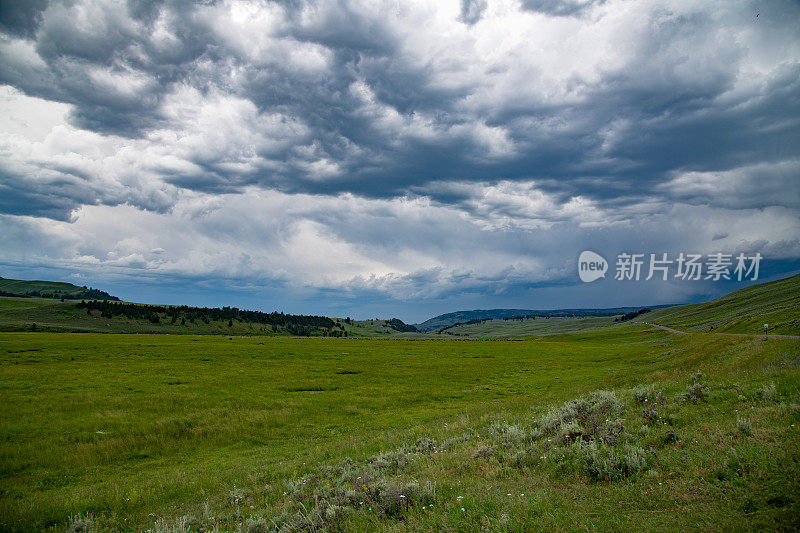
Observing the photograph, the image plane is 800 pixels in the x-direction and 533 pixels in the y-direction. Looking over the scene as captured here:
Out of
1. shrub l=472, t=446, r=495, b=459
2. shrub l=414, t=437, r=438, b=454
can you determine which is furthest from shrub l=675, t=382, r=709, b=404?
shrub l=414, t=437, r=438, b=454

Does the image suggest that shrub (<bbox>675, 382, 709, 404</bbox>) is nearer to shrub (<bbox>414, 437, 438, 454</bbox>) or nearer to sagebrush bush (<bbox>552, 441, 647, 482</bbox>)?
sagebrush bush (<bbox>552, 441, 647, 482</bbox>)

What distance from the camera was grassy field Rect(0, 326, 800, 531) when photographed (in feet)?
21.1

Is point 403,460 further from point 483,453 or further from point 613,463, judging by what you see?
point 613,463

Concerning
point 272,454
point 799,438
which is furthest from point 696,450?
point 272,454

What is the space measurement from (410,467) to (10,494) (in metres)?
15.5

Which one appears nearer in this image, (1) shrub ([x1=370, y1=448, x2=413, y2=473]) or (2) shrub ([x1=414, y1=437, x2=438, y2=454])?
(1) shrub ([x1=370, y1=448, x2=413, y2=473])

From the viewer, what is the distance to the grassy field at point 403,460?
21.1 ft

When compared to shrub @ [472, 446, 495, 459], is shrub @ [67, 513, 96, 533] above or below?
below

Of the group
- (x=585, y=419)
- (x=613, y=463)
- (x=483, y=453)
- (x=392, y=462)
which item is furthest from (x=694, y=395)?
(x=392, y=462)

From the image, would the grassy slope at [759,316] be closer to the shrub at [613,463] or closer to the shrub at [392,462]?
the shrub at [613,463]

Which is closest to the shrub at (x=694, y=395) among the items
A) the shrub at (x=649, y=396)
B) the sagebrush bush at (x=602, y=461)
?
the shrub at (x=649, y=396)

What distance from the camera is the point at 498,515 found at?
6.59m

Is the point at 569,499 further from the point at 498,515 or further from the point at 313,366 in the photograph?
the point at 313,366

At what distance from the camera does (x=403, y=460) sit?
464 inches
